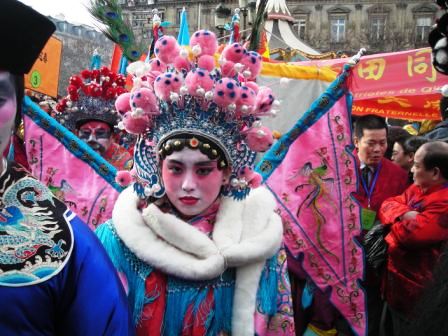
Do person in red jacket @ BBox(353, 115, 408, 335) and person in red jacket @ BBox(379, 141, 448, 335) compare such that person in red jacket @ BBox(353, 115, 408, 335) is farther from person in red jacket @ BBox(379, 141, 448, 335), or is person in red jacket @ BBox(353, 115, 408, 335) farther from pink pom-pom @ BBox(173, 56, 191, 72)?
pink pom-pom @ BBox(173, 56, 191, 72)

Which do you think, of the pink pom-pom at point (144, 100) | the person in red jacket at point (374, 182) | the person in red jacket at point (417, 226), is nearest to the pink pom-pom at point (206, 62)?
the pink pom-pom at point (144, 100)

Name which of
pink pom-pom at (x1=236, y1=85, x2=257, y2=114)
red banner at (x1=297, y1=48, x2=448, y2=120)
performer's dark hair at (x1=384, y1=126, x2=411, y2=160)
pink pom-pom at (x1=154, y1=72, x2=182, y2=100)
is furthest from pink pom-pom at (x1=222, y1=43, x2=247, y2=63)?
red banner at (x1=297, y1=48, x2=448, y2=120)

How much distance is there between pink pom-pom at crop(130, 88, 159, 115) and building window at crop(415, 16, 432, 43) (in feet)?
121

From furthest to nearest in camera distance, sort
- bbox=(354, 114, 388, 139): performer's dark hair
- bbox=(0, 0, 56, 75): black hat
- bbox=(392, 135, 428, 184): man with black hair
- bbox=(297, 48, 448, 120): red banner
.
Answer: bbox=(297, 48, 448, 120): red banner
bbox=(392, 135, 428, 184): man with black hair
bbox=(354, 114, 388, 139): performer's dark hair
bbox=(0, 0, 56, 75): black hat

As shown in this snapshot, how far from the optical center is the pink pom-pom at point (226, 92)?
7.77ft

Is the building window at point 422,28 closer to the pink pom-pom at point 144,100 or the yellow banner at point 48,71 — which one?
the yellow banner at point 48,71

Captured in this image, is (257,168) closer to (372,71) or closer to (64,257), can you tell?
(64,257)

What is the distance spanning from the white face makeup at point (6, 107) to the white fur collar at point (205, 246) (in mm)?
945

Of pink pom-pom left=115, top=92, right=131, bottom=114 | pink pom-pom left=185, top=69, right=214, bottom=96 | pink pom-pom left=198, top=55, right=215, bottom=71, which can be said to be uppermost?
pink pom-pom left=198, top=55, right=215, bottom=71

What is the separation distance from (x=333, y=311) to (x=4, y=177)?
227 cm

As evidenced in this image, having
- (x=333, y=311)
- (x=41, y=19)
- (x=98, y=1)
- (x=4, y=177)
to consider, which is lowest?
(x=333, y=311)

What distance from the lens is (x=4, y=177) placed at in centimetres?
148

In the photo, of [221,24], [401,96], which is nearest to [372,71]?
[401,96]

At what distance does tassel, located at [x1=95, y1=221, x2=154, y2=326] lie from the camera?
229cm
